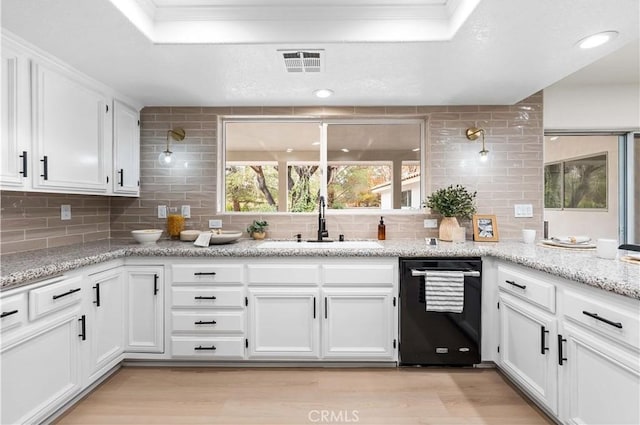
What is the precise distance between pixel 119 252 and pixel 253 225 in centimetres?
108

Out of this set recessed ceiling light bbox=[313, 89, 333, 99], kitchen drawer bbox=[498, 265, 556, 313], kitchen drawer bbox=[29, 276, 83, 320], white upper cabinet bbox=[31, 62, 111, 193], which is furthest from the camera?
recessed ceiling light bbox=[313, 89, 333, 99]

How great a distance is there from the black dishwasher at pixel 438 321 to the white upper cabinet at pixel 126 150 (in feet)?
7.61

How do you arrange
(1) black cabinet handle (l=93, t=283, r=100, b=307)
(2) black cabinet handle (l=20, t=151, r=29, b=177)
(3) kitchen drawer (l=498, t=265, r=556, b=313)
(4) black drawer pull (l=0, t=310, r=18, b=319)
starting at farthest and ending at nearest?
(1) black cabinet handle (l=93, t=283, r=100, b=307), (2) black cabinet handle (l=20, t=151, r=29, b=177), (3) kitchen drawer (l=498, t=265, r=556, b=313), (4) black drawer pull (l=0, t=310, r=18, b=319)

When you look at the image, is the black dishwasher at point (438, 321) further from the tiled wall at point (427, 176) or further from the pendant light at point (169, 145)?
the pendant light at point (169, 145)

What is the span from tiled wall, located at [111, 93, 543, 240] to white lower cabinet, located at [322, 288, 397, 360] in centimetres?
85

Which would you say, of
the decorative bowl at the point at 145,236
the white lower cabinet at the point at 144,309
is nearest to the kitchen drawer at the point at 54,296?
the white lower cabinet at the point at 144,309

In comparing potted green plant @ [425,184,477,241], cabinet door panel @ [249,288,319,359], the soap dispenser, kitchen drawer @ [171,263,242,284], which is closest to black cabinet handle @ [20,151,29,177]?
kitchen drawer @ [171,263,242,284]

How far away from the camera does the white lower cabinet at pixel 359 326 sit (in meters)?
2.40

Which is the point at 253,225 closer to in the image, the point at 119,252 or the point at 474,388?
the point at 119,252

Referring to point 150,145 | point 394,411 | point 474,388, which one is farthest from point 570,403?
point 150,145

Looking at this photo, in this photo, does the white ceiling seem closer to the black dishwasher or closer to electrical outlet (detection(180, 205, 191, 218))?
electrical outlet (detection(180, 205, 191, 218))

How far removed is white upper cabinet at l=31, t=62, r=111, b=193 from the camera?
1.99 meters

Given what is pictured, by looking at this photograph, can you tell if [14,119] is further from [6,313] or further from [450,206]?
[450,206]

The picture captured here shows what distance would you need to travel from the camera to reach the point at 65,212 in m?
2.60
